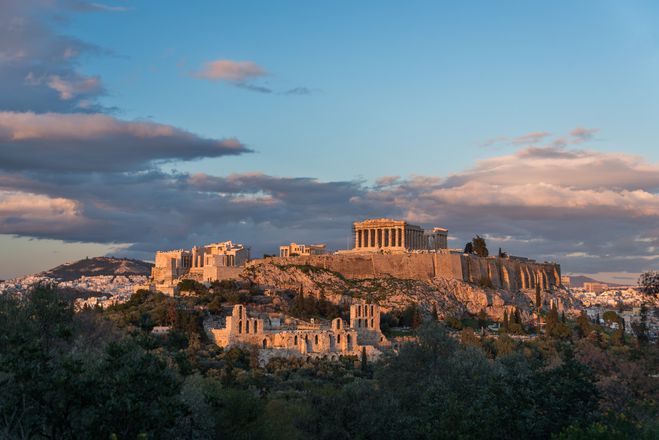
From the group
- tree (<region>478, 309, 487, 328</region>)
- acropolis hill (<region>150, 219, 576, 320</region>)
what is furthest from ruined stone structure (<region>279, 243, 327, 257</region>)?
tree (<region>478, 309, 487, 328</region>)

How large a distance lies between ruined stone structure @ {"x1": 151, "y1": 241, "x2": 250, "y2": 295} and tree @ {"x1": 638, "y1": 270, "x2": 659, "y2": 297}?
62.7 metres

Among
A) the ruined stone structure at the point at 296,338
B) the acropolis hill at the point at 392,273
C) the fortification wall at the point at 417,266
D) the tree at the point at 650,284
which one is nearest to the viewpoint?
the tree at the point at 650,284

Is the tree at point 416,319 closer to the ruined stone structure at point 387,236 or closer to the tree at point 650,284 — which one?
the ruined stone structure at point 387,236

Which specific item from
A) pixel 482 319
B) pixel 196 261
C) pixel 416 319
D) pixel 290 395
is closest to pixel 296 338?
pixel 416 319

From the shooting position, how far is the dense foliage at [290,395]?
60.8 ft

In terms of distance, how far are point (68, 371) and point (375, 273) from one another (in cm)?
7672

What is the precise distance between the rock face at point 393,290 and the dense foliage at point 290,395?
1478 inches

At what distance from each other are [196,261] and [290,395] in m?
69.4

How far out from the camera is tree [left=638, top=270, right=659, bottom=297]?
3622 cm

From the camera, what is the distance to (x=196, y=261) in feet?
358

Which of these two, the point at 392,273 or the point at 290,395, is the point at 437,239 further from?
the point at 290,395

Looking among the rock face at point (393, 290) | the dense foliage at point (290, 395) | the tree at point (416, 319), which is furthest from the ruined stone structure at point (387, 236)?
the dense foliage at point (290, 395)

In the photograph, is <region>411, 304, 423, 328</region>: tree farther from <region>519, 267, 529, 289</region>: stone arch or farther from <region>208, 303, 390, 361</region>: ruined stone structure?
<region>519, 267, 529, 289</region>: stone arch

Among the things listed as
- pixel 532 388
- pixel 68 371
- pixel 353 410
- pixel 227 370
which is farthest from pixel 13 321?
pixel 227 370
